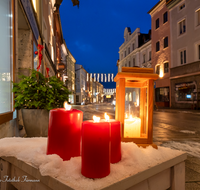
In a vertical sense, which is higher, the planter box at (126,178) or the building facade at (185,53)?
the building facade at (185,53)

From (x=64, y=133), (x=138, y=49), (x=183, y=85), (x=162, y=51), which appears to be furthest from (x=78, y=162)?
(x=138, y=49)

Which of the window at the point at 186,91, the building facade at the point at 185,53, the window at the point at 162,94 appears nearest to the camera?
the building facade at the point at 185,53

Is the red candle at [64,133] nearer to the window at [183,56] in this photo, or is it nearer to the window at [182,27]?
the window at [183,56]

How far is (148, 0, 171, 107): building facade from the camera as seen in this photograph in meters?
16.9

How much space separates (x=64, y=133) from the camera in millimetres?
773

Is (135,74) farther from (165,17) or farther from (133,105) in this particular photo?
(165,17)

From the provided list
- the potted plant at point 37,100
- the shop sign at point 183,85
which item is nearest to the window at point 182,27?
the shop sign at point 183,85

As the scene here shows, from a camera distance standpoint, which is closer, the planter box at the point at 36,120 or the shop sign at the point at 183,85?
the planter box at the point at 36,120

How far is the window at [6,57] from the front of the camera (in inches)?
92.5

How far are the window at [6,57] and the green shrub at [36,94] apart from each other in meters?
0.13

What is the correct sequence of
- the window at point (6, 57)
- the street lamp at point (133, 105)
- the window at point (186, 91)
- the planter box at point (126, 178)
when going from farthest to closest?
the window at point (186, 91) → the window at point (6, 57) → the street lamp at point (133, 105) → the planter box at point (126, 178)

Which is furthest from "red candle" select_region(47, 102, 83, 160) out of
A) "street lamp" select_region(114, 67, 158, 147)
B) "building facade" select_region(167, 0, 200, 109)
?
"building facade" select_region(167, 0, 200, 109)

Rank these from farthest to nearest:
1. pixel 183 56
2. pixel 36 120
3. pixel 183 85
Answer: pixel 183 56 → pixel 183 85 → pixel 36 120

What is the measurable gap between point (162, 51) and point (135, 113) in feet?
60.8
